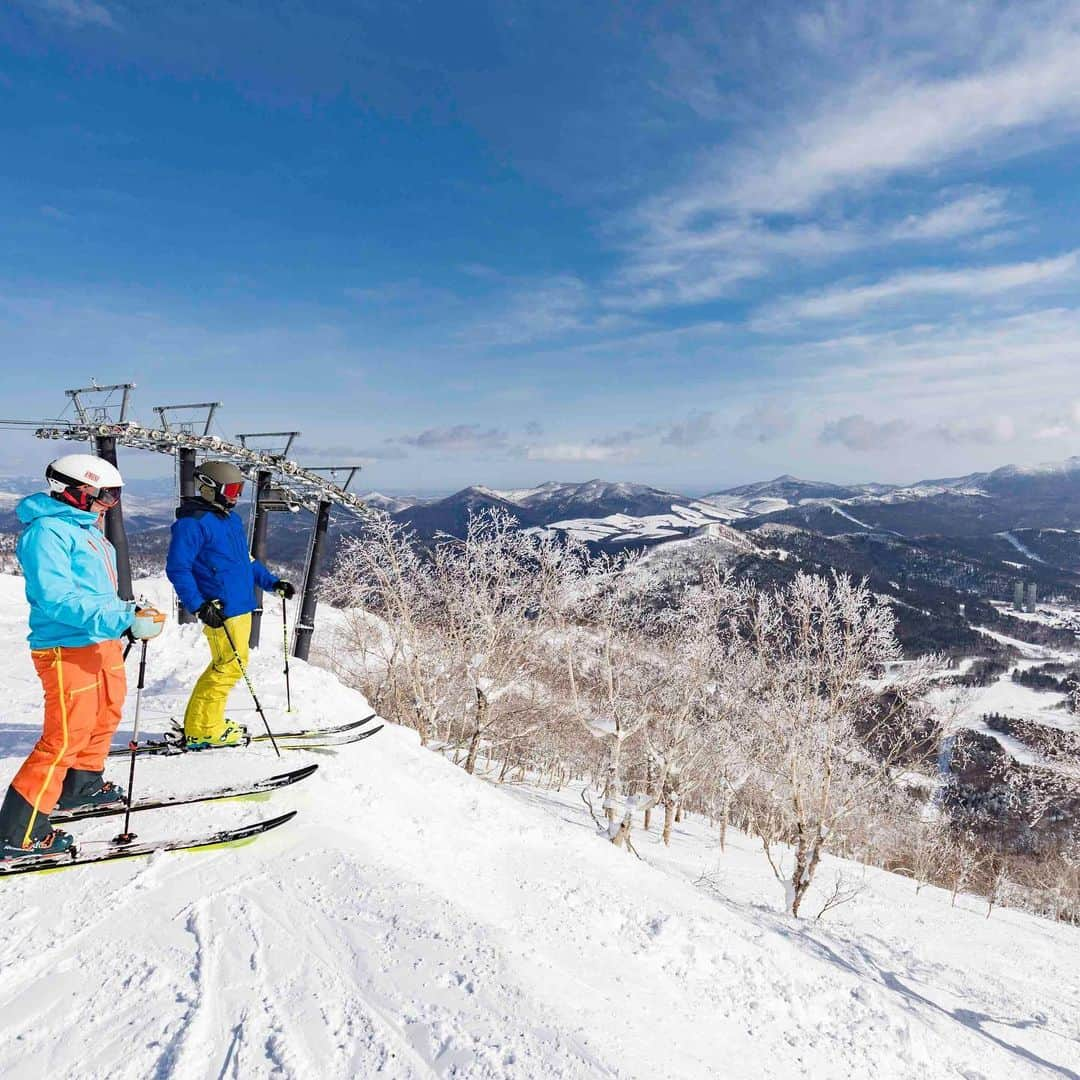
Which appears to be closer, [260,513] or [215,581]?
[215,581]

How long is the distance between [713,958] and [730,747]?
25.6m

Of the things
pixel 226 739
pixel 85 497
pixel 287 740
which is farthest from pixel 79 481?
pixel 287 740

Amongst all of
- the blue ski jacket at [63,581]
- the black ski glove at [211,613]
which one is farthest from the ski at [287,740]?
the blue ski jacket at [63,581]

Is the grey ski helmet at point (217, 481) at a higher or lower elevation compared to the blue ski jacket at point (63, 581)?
higher

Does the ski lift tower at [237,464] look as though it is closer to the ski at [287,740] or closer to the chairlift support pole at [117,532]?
the chairlift support pole at [117,532]

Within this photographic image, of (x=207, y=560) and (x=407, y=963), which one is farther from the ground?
(x=207, y=560)

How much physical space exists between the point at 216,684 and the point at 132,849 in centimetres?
224

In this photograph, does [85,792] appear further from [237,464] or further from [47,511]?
[237,464]

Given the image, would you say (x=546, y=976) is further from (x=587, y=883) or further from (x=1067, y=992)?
(x=1067, y=992)

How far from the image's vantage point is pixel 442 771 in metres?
7.18

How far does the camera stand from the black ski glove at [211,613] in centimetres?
593

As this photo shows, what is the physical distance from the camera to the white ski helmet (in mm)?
4547

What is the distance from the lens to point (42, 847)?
14.4 feet

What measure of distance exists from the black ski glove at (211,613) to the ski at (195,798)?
157 centimetres
